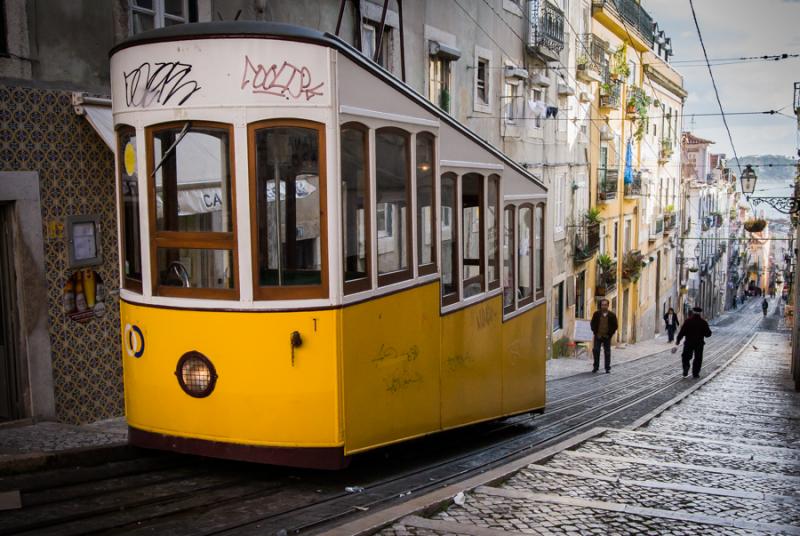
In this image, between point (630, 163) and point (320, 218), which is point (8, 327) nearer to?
point (320, 218)

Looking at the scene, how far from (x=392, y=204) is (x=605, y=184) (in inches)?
1024

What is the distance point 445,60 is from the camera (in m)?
18.0

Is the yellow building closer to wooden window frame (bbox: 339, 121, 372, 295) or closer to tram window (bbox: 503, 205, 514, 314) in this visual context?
tram window (bbox: 503, 205, 514, 314)

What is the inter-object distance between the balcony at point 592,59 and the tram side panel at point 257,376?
23981 mm

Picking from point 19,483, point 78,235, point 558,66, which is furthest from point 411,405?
point 558,66

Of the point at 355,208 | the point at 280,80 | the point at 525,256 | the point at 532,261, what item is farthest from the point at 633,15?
the point at 280,80

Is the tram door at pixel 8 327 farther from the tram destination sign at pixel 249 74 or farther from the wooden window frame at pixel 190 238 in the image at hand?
the tram destination sign at pixel 249 74

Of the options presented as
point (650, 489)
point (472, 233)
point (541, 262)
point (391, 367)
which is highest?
point (472, 233)

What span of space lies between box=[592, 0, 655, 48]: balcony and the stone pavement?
21.8 metres

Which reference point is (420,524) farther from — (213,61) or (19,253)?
(19,253)

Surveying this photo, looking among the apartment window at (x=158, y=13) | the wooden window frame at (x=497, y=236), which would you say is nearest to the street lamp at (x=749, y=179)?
the wooden window frame at (x=497, y=236)

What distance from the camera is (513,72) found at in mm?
21375

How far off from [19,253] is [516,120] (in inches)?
637

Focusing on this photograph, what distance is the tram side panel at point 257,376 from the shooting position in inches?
228
